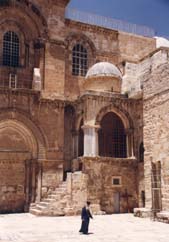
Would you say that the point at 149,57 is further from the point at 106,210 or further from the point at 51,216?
the point at 51,216

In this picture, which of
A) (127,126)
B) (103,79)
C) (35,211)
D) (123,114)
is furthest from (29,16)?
(35,211)

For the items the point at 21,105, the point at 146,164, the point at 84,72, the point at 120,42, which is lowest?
the point at 146,164

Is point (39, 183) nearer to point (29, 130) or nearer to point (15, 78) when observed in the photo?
point (29, 130)

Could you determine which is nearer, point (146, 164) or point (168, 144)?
point (168, 144)

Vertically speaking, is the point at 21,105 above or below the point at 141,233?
above

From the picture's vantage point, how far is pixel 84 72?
2261 cm

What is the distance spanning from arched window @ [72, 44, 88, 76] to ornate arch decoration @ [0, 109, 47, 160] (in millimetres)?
5107

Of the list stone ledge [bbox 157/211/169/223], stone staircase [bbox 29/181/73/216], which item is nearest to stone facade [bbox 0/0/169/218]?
stone staircase [bbox 29/181/73/216]

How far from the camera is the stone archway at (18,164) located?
1895 centimetres

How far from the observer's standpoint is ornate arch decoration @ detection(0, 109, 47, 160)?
61.5 ft

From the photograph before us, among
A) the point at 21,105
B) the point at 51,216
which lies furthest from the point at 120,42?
the point at 51,216

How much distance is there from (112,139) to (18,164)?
232 inches

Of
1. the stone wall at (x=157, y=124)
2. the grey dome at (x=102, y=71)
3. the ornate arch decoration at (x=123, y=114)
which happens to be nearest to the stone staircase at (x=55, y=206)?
the stone wall at (x=157, y=124)

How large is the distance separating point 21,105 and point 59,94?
8.35 feet
